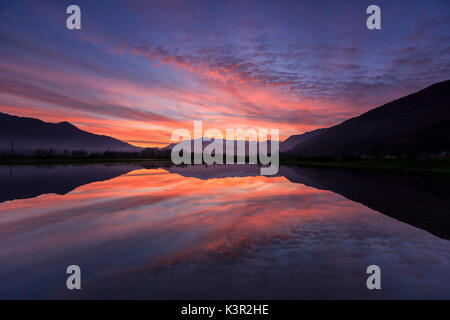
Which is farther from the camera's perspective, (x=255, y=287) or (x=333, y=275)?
(x=333, y=275)

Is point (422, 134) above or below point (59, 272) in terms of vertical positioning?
above

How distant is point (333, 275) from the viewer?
559 centimetres

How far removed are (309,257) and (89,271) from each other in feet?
19.4
